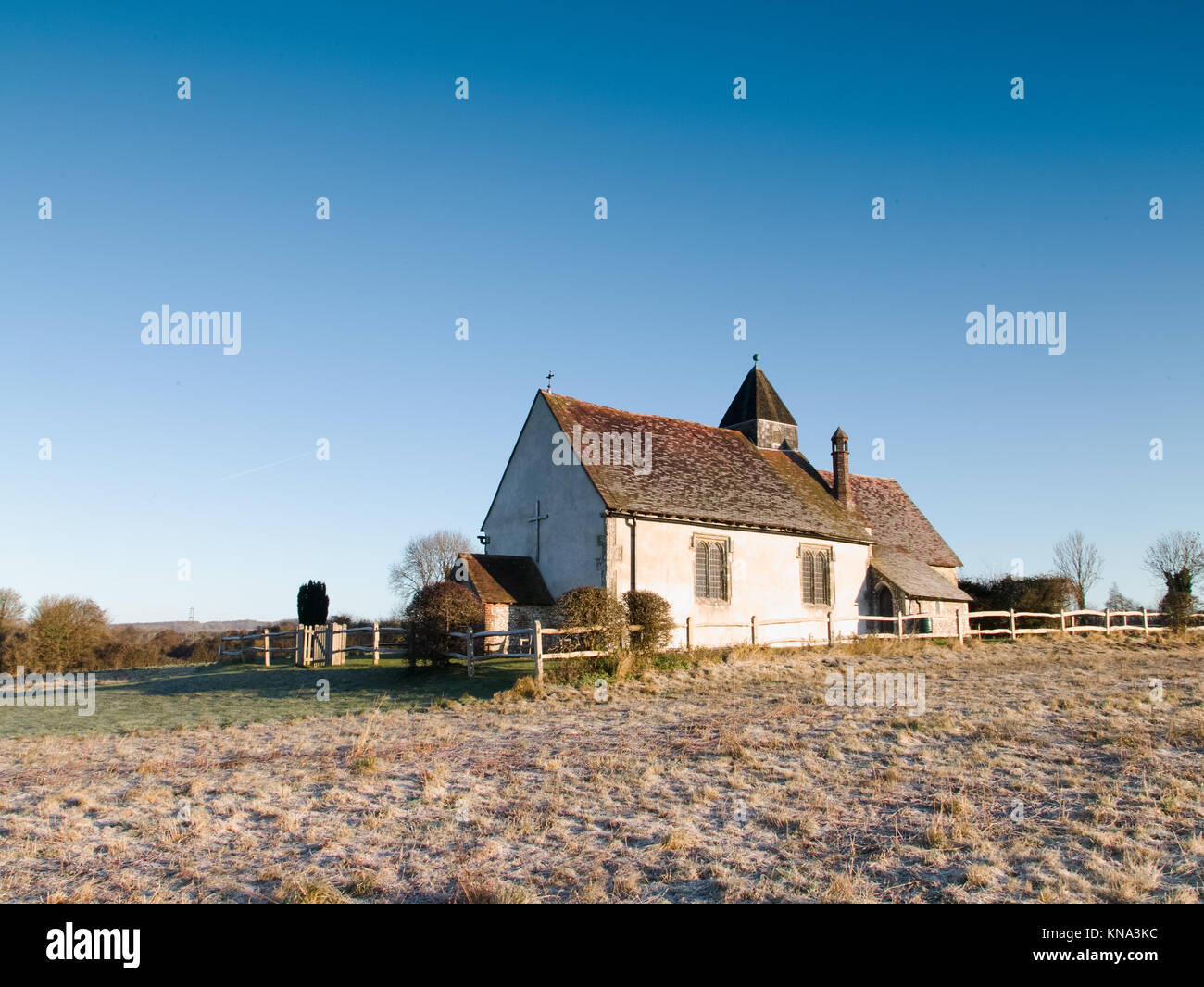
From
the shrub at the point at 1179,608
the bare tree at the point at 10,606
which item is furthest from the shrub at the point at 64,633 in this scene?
the shrub at the point at 1179,608

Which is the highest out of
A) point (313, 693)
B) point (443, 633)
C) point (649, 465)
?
point (649, 465)

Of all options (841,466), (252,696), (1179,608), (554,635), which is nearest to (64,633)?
(252,696)

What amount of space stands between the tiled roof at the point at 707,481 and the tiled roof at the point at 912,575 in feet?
5.80

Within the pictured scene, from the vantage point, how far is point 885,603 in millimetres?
33562

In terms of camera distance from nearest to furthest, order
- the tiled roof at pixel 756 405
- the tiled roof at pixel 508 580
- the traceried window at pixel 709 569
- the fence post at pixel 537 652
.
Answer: the fence post at pixel 537 652
the tiled roof at pixel 508 580
the traceried window at pixel 709 569
the tiled roof at pixel 756 405

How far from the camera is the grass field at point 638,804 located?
7488 millimetres

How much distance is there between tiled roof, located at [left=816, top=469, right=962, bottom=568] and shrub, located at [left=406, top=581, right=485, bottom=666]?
2029 cm

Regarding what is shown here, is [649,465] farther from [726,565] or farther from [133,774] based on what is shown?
[133,774]

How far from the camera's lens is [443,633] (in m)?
23.1

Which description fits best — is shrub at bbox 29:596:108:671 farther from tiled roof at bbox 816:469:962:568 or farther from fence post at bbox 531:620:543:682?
tiled roof at bbox 816:469:962:568

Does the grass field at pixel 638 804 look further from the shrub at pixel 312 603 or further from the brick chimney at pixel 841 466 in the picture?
the shrub at pixel 312 603

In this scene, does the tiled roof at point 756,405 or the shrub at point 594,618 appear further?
the tiled roof at point 756,405
